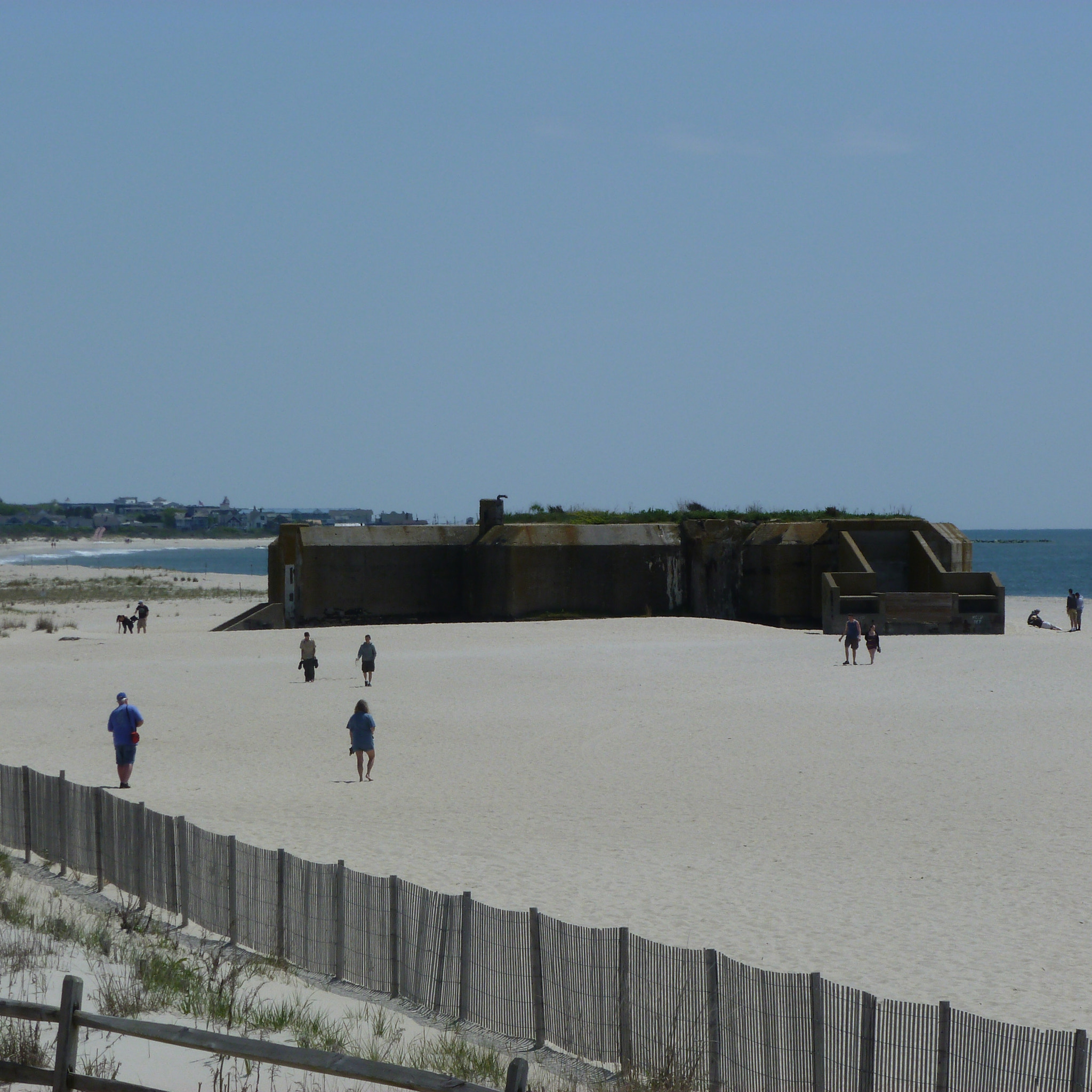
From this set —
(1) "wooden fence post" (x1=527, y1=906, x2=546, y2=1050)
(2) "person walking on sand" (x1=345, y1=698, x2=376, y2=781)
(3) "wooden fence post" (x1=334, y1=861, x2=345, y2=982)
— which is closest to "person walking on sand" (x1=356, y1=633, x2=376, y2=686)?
(2) "person walking on sand" (x1=345, y1=698, x2=376, y2=781)

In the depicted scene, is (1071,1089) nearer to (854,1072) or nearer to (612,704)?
(854,1072)

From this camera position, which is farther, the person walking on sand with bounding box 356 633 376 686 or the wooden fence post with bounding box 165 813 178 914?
the person walking on sand with bounding box 356 633 376 686

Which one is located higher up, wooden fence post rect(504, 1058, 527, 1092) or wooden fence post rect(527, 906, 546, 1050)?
wooden fence post rect(504, 1058, 527, 1092)

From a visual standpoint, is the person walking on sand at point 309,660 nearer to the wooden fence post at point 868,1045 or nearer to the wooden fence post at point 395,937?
the wooden fence post at point 395,937

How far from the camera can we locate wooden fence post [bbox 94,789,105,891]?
1158 centimetres

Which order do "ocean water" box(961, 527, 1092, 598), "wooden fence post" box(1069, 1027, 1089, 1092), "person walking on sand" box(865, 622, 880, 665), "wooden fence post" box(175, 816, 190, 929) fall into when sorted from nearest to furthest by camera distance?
"wooden fence post" box(1069, 1027, 1089, 1092)
"wooden fence post" box(175, 816, 190, 929)
"person walking on sand" box(865, 622, 880, 665)
"ocean water" box(961, 527, 1092, 598)

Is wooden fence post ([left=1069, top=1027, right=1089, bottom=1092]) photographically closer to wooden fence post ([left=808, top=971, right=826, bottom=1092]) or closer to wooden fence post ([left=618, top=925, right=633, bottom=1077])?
wooden fence post ([left=808, top=971, right=826, bottom=1092])

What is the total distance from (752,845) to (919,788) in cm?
400

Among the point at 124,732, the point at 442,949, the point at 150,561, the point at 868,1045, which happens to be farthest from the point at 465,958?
the point at 150,561

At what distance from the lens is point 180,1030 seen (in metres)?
5.22

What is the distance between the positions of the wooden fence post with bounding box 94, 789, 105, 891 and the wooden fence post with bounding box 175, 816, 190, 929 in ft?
4.24

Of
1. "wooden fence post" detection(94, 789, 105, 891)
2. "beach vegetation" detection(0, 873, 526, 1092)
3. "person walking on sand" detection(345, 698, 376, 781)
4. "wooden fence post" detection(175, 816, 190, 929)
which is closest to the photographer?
"beach vegetation" detection(0, 873, 526, 1092)

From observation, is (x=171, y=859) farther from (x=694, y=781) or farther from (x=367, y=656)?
(x=367, y=656)

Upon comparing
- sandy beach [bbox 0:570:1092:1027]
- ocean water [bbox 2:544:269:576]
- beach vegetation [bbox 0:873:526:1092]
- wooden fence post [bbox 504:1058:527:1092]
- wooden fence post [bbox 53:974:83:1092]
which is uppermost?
wooden fence post [bbox 504:1058:527:1092]
